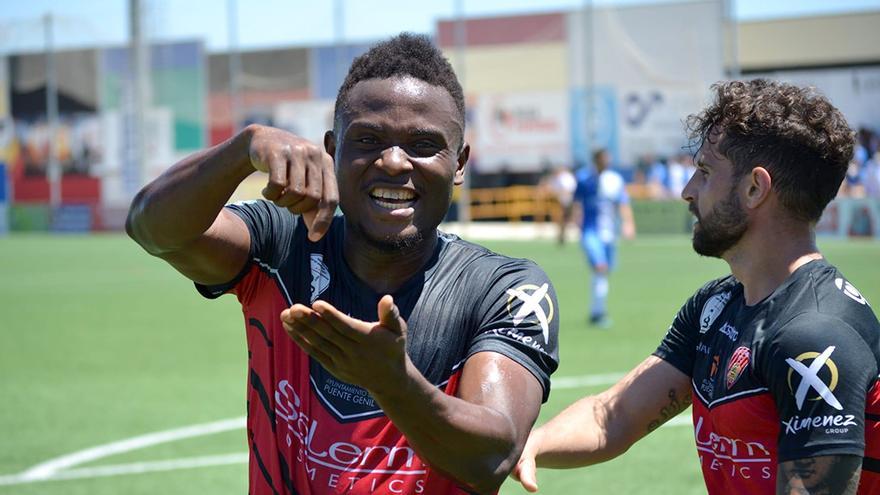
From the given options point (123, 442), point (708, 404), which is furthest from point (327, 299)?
point (123, 442)

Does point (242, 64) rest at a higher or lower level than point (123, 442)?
higher

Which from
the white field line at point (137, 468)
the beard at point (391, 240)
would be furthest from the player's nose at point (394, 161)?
the white field line at point (137, 468)

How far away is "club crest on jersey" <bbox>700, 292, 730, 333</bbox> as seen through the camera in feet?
12.2

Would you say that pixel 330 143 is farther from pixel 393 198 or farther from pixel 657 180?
pixel 657 180

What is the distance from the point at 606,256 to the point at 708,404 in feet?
42.5

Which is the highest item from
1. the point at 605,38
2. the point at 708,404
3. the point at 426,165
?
the point at 605,38

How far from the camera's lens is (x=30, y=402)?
1080 cm

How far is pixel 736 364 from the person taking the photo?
11.1 ft

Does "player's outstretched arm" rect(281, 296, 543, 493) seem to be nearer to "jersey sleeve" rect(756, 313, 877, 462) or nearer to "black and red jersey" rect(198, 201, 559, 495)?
"black and red jersey" rect(198, 201, 559, 495)

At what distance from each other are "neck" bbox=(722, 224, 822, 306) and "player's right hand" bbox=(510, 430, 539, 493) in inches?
33.2

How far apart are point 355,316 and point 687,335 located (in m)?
1.23

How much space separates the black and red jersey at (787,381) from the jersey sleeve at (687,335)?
0.08 m

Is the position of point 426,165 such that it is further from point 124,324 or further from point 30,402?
point 124,324

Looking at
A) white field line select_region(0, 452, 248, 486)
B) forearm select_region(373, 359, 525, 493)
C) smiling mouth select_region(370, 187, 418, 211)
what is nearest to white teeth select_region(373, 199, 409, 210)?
smiling mouth select_region(370, 187, 418, 211)
